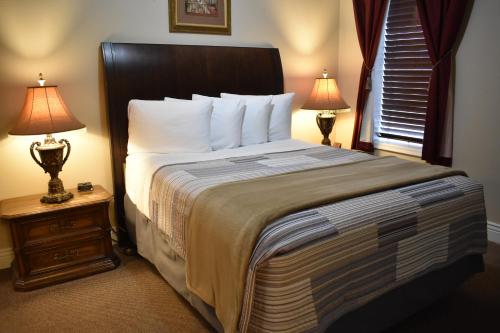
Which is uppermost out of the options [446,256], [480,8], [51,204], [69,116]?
[480,8]

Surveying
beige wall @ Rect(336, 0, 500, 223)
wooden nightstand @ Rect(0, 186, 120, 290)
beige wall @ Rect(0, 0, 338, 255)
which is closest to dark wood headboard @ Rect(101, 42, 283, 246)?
beige wall @ Rect(0, 0, 338, 255)

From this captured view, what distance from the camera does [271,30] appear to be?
3.75 metres

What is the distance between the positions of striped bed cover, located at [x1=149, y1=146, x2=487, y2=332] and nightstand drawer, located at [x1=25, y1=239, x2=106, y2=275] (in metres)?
0.56

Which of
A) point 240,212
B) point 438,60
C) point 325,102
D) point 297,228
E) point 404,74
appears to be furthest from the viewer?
point 325,102

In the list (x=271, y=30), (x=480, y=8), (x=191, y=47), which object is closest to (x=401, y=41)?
A: (x=480, y=8)

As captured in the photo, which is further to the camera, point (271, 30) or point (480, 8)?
point (271, 30)

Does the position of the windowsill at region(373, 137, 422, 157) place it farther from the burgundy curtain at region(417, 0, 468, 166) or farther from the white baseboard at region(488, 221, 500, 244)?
the white baseboard at region(488, 221, 500, 244)

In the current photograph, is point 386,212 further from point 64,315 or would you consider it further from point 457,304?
point 64,315

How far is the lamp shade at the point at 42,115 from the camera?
7.89 ft

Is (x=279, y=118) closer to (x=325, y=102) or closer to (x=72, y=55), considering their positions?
(x=325, y=102)

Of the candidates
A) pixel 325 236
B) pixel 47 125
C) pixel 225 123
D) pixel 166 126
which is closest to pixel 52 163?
pixel 47 125

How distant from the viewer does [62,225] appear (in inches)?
100

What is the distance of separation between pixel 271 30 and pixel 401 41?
1185 mm

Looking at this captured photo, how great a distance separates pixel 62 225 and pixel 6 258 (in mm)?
622
